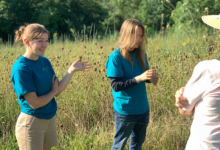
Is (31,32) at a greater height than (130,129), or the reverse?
(31,32)

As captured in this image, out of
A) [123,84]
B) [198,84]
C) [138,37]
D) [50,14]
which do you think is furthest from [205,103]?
[50,14]

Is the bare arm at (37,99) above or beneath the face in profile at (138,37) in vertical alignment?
beneath

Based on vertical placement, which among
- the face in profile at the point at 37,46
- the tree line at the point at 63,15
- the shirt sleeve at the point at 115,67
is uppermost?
the tree line at the point at 63,15

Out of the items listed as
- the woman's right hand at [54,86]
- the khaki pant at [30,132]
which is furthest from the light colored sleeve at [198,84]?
the khaki pant at [30,132]

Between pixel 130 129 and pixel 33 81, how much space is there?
2.84 feet

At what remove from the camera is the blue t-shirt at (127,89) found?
2.12 metres

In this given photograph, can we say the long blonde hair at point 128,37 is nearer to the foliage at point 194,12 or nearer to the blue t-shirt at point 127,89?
the blue t-shirt at point 127,89

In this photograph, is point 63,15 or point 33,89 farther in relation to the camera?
point 63,15

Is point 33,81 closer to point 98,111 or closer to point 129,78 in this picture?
point 129,78

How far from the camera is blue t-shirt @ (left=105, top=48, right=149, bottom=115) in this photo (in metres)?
2.12

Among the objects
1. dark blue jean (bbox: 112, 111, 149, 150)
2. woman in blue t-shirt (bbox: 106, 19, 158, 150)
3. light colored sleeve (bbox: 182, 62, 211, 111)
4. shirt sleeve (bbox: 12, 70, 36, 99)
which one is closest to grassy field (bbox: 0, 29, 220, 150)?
dark blue jean (bbox: 112, 111, 149, 150)

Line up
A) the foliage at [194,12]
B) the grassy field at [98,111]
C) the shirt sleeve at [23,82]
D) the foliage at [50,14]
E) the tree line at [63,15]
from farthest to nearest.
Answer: the foliage at [50,14], the tree line at [63,15], the foliage at [194,12], the grassy field at [98,111], the shirt sleeve at [23,82]

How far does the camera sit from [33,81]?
1.87 meters

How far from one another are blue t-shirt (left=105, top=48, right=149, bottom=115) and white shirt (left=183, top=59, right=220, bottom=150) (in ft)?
2.56
